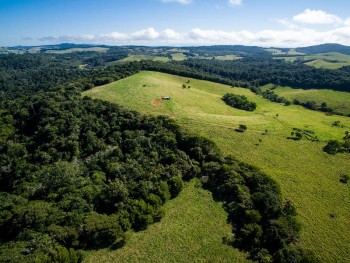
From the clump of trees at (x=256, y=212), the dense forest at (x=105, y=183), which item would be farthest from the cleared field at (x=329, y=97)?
the dense forest at (x=105, y=183)

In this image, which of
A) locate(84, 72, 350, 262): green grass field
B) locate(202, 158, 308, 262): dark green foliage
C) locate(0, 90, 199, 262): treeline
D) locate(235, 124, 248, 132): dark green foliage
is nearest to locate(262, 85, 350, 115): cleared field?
locate(84, 72, 350, 262): green grass field

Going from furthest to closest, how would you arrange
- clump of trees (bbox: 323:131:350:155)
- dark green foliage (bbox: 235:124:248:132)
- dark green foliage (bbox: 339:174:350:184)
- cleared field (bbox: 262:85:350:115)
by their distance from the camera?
cleared field (bbox: 262:85:350:115) < dark green foliage (bbox: 235:124:248:132) < clump of trees (bbox: 323:131:350:155) < dark green foliage (bbox: 339:174:350:184)

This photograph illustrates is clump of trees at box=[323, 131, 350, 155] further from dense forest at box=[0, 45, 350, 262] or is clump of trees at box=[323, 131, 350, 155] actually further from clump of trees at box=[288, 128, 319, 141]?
dense forest at box=[0, 45, 350, 262]

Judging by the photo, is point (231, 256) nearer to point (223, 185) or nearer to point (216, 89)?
point (223, 185)

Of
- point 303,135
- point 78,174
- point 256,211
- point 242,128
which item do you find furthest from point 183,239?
point 303,135

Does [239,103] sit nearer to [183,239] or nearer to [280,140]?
[280,140]

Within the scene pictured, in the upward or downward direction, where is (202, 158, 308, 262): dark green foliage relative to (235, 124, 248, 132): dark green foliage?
downward

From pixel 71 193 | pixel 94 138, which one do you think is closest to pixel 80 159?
pixel 94 138
